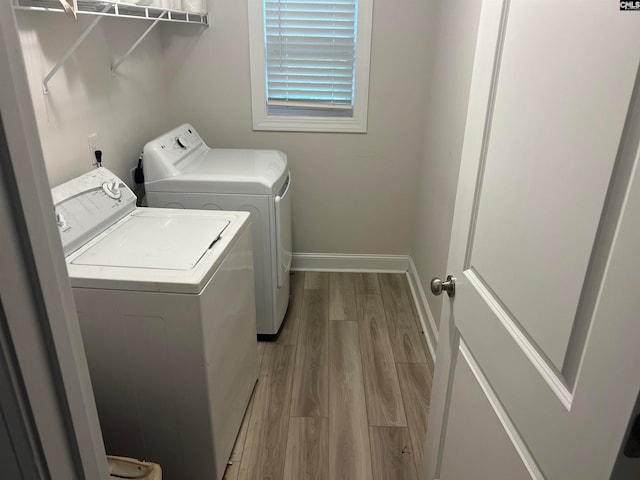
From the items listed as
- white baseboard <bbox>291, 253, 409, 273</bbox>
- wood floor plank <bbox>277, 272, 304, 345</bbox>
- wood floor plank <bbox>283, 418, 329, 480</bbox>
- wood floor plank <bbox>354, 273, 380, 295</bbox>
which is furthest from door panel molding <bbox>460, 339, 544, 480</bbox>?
white baseboard <bbox>291, 253, 409, 273</bbox>

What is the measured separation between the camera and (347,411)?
2061 millimetres

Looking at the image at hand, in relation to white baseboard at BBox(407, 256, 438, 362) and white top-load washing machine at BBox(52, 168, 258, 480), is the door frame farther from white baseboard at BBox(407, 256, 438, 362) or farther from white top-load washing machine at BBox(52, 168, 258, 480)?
white baseboard at BBox(407, 256, 438, 362)

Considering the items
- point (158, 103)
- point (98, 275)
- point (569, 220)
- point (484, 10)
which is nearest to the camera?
point (569, 220)

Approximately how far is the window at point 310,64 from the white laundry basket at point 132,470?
210 cm

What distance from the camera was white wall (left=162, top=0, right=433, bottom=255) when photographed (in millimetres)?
2734

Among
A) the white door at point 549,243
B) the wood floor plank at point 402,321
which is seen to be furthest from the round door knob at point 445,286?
the wood floor plank at point 402,321

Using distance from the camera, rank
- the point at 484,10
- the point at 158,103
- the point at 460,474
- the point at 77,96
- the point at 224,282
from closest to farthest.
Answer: the point at 484,10 < the point at 460,474 < the point at 224,282 < the point at 77,96 < the point at 158,103

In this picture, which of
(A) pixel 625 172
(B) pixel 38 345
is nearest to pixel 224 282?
(B) pixel 38 345

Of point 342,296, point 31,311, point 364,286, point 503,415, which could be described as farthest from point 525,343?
point 364,286

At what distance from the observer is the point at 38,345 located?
0.56m

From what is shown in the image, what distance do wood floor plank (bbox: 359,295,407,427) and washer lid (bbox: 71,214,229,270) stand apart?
106cm

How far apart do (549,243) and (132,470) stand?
1241mm

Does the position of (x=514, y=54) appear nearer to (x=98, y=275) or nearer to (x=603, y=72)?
(x=603, y=72)

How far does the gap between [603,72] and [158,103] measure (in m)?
2.55
